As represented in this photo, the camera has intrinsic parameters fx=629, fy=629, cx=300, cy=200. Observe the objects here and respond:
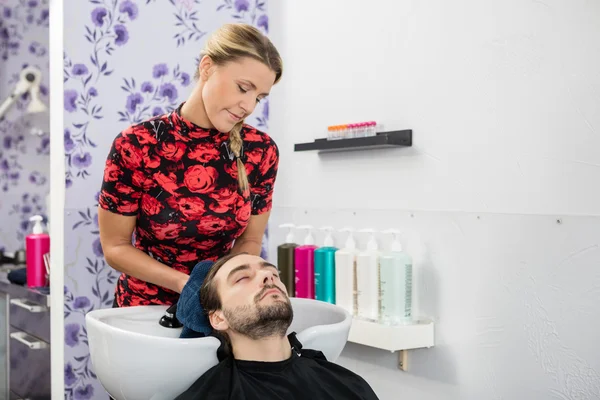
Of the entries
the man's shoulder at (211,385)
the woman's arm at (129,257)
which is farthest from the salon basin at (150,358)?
the woman's arm at (129,257)

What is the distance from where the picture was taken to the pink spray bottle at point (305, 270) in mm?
2209

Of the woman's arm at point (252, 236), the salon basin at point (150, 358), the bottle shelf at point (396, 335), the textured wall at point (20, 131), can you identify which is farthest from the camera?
the textured wall at point (20, 131)

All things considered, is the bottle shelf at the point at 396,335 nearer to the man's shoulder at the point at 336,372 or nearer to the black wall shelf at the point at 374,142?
the man's shoulder at the point at 336,372

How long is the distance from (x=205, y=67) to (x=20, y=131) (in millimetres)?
1963

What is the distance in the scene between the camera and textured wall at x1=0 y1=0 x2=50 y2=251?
311 centimetres

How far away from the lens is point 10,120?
311cm

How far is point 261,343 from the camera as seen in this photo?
1417 mm

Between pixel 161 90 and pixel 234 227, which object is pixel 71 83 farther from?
pixel 234 227

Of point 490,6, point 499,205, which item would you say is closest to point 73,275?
point 499,205

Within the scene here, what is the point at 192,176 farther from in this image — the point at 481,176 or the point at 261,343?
the point at 481,176

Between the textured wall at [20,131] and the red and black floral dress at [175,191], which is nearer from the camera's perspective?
the red and black floral dress at [175,191]

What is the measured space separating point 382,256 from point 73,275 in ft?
3.34

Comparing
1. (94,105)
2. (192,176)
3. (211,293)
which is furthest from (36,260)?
(211,293)

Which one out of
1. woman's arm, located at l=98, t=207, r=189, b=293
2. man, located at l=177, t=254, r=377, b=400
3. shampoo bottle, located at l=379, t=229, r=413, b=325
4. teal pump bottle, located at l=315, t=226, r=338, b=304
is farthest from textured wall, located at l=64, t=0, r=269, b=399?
shampoo bottle, located at l=379, t=229, r=413, b=325
